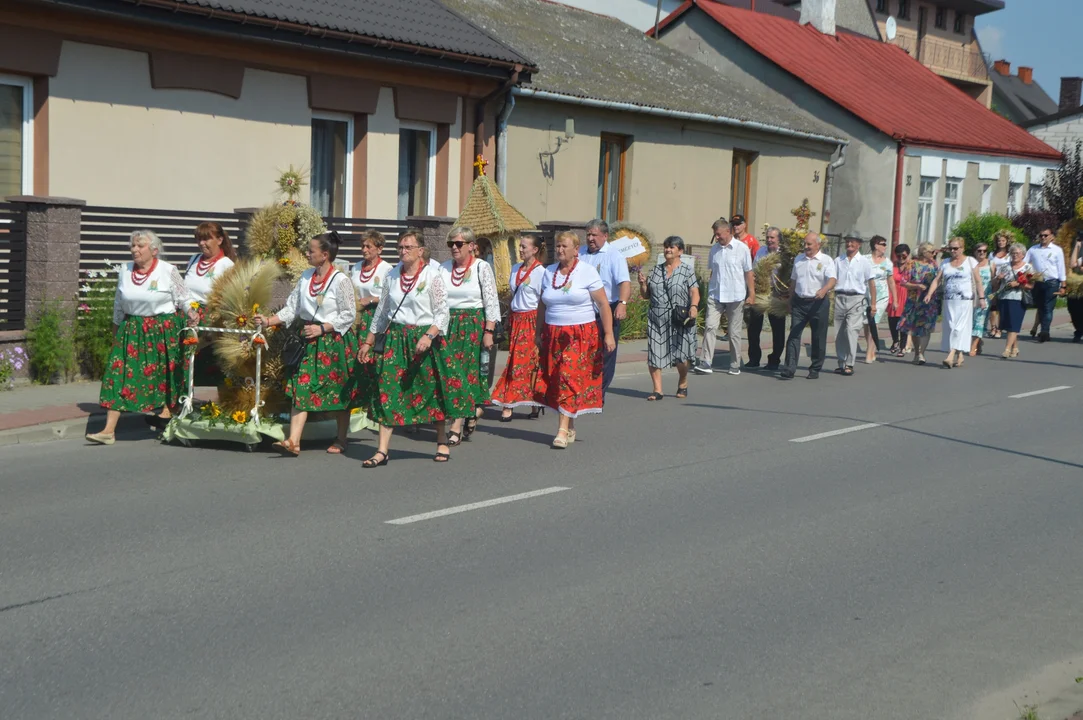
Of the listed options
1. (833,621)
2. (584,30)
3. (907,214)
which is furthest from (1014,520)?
(907,214)

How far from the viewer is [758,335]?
17.0 m

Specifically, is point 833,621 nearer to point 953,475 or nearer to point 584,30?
point 953,475

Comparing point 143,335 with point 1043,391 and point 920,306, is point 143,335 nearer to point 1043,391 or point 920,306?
point 1043,391

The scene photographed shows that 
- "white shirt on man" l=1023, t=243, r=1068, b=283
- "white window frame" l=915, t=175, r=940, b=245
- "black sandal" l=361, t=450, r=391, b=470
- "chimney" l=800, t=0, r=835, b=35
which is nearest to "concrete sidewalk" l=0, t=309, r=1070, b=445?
"black sandal" l=361, t=450, r=391, b=470

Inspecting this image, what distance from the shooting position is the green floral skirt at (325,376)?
9664mm

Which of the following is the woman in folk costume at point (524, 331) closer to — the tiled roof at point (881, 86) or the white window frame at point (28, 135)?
the white window frame at point (28, 135)

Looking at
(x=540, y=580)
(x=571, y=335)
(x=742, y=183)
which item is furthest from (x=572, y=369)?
(x=742, y=183)

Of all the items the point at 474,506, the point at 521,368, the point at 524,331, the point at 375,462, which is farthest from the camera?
the point at 524,331

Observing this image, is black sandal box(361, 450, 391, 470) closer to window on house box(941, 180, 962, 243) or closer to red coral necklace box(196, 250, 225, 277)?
red coral necklace box(196, 250, 225, 277)

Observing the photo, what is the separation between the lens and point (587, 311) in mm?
10656

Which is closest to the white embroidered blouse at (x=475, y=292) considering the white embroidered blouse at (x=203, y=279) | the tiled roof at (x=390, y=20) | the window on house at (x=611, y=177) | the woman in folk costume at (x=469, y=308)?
the woman in folk costume at (x=469, y=308)

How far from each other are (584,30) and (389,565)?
2117cm

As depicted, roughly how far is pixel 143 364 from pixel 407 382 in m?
2.22

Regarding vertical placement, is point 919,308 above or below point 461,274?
below
